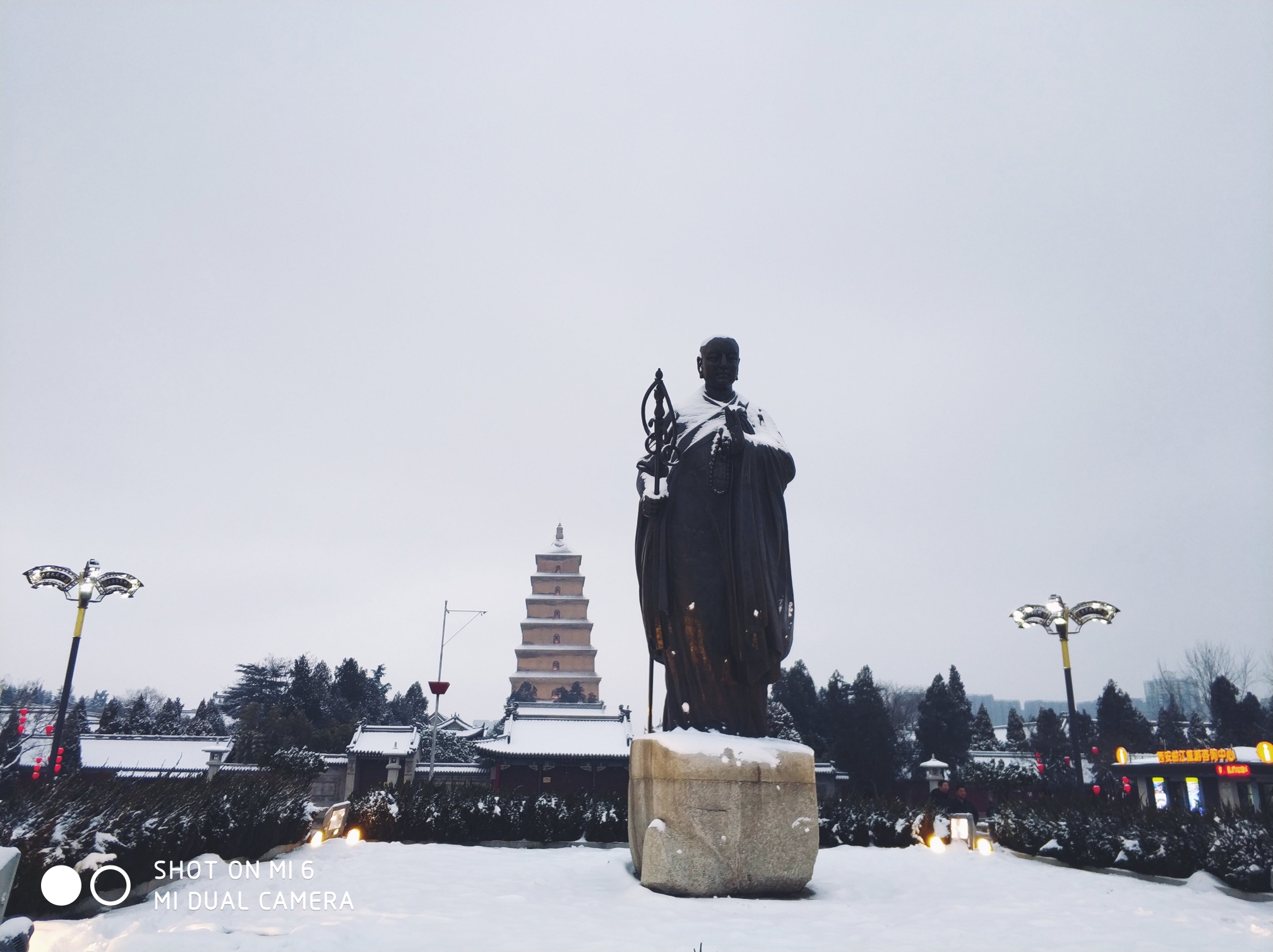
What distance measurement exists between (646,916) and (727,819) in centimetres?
102

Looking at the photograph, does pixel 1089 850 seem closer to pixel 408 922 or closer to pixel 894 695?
pixel 408 922

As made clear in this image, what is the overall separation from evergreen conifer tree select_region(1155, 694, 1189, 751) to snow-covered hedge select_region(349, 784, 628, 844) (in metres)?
39.7

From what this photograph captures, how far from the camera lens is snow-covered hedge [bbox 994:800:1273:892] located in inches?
272

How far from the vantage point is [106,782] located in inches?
279

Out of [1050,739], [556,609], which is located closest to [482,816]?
[1050,739]

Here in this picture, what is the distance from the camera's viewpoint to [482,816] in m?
12.8

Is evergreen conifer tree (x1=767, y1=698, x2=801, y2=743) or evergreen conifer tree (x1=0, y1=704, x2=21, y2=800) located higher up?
evergreen conifer tree (x1=767, y1=698, x2=801, y2=743)

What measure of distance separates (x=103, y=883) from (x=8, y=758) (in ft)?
103

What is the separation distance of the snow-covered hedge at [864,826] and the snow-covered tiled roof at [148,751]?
29.5 metres

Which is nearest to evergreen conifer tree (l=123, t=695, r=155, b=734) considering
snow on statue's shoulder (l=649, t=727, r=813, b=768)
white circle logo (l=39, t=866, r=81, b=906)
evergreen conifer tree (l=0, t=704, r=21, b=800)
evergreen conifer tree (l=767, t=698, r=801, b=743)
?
evergreen conifer tree (l=0, t=704, r=21, b=800)

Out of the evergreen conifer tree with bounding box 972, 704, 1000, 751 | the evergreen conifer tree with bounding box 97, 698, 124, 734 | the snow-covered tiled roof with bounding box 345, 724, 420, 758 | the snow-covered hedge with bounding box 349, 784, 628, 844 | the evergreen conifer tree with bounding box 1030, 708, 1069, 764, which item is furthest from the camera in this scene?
the evergreen conifer tree with bounding box 972, 704, 1000, 751

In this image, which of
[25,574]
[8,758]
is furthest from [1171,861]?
[8,758]

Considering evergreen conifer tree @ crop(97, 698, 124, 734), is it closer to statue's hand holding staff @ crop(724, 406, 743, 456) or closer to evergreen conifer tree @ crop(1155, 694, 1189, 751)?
statue's hand holding staff @ crop(724, 406, 743, 456)

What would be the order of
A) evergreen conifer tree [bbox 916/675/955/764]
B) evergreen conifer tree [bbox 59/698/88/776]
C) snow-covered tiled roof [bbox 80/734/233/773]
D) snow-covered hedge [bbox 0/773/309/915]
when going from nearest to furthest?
snow-covered hedge [bbox 0/773/309/915], evergreen conifer tree [bbox 59/698/88/776], snow-covered tiled roof [bbox 80/734/233/773], evergreen conifer tree [bbox 916/675/955/764]
